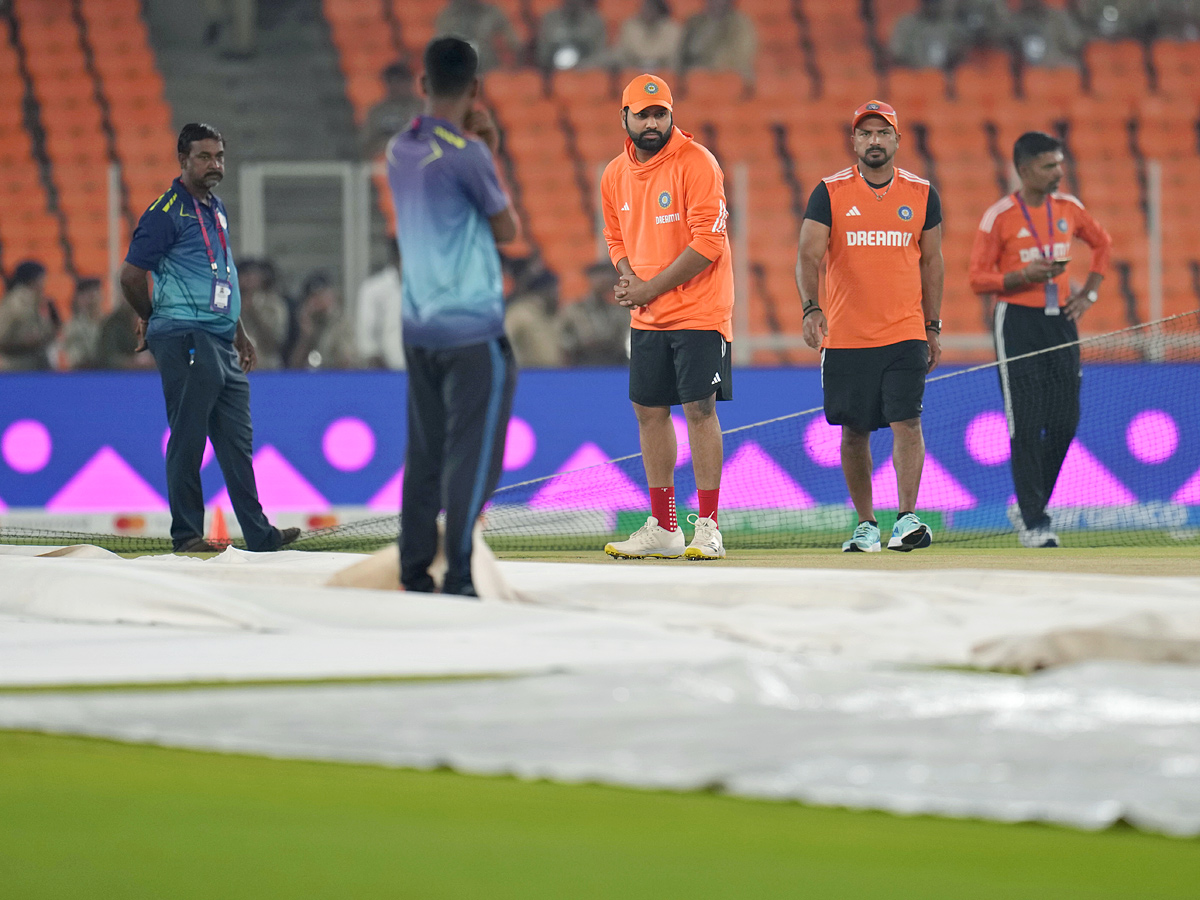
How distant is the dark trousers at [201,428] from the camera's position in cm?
663

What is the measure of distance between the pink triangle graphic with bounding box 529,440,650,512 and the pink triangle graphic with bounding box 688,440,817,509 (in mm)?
603

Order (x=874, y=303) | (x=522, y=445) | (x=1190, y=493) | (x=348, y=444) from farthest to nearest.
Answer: (x=348, y=444) → (x=522, y=445) → (x=1190, y=493) → (x=874, y=303)

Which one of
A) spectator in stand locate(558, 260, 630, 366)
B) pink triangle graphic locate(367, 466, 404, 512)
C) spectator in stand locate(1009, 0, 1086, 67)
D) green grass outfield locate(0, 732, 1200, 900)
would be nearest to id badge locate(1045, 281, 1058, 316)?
spectator in stand locate(558, 260, 630, 366)

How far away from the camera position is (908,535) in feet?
A: 22.3

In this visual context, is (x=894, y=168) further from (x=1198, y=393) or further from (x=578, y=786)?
(x=578, y=786)

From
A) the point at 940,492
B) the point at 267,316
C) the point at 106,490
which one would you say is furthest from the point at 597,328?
the point at 106,490

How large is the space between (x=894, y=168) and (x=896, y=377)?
3.17ft

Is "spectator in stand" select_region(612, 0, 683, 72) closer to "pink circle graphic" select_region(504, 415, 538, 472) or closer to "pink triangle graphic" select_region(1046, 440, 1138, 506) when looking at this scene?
"pink circle graphic" select_region(504, 415, 538, 472)

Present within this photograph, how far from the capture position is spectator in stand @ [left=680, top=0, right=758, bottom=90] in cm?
1386

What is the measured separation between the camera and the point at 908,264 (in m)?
6.91

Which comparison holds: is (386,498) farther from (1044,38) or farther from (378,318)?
(1044,38)

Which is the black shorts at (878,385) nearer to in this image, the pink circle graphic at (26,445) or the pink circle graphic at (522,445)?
the pink circle graphic at (522,445)

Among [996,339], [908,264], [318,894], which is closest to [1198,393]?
[996,339]

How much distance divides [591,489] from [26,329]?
4.75m
